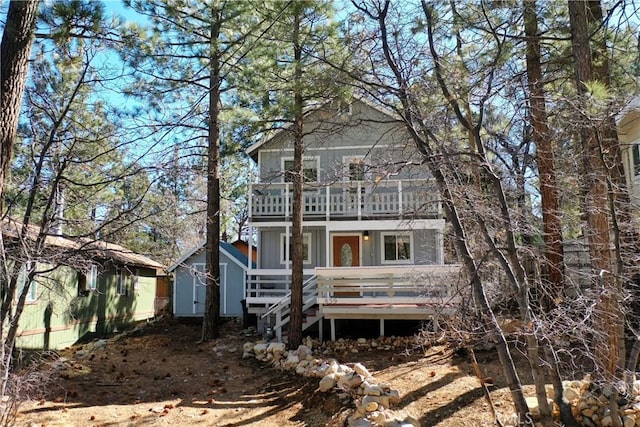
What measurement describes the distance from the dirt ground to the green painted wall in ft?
4.49

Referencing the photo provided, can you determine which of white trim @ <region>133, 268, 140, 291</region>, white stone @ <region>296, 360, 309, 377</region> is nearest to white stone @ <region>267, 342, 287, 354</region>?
white stone @ <region>296, 360, 309, 377</region>

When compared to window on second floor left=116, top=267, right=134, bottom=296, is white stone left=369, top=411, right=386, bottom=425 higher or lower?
lower

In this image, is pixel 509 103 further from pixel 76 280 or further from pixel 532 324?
pixel 76 280

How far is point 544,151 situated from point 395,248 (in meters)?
9.13

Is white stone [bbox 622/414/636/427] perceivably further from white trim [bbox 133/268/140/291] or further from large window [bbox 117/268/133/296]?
white trim [bbox 133/268/140/291]

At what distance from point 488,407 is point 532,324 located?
5.41 ft

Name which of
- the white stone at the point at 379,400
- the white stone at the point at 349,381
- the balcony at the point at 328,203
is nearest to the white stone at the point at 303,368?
the white stone at the point at 349,381

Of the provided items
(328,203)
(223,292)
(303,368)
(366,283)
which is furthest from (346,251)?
(303,368)

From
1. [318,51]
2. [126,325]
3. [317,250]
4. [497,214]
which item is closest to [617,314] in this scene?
[497,214]

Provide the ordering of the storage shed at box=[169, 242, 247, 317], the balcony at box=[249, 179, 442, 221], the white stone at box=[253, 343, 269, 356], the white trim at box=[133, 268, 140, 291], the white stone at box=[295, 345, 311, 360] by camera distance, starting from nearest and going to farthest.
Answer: the white stone at box=[295, 345, 311, 360]
the white stone at box=[253, 343, 269, 356]
the balcony at box=[249, 179, 442, 221]
the storage shed at box=[169, 242, 247, 317]
the white trim at box=[133, 268, 140, 291]

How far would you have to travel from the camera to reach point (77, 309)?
1359 centimetres

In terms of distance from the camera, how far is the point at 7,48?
13.9 feet

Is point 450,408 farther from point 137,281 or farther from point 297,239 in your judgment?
point 137,281

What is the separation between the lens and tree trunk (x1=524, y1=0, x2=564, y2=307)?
213 inches
